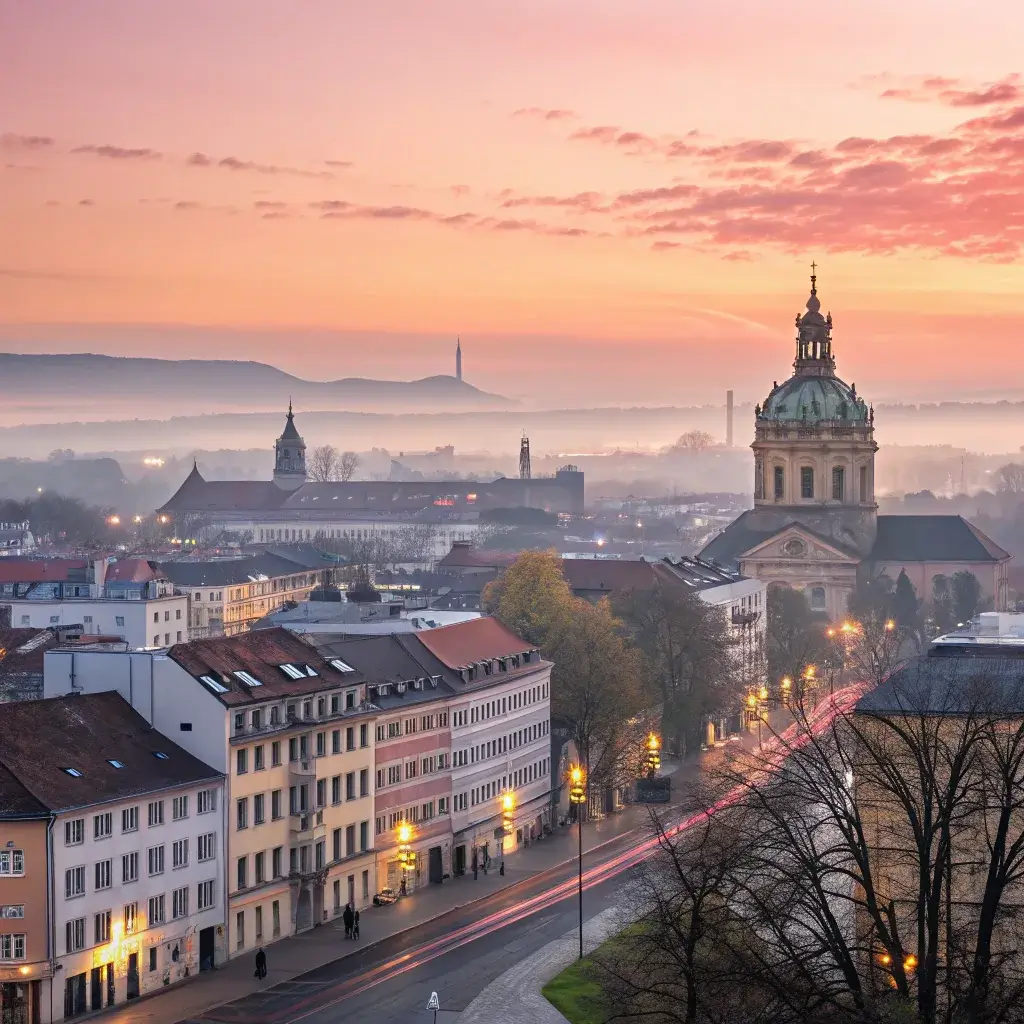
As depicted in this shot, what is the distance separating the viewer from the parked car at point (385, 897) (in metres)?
98.2

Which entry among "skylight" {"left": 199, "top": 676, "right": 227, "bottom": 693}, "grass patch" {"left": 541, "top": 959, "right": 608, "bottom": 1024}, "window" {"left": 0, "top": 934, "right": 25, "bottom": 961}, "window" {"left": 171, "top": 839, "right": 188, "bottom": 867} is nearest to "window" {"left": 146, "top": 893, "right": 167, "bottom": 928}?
"window" {"left": 171, "top": 839, "right": 188, "bottom": 867}

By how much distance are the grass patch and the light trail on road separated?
4888 millimetres

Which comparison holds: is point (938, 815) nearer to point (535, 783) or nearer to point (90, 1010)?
point (90, 1010)

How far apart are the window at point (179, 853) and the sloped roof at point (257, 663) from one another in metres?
5.27

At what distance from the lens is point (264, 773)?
301 feet

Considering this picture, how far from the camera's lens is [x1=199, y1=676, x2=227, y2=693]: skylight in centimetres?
8975

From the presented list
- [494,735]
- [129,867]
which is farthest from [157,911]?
[494,735]

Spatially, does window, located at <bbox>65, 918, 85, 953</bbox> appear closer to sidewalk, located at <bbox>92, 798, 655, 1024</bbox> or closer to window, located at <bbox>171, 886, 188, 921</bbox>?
sidewalk, located at <bbox>92, 798, 655, 1024</bbox>

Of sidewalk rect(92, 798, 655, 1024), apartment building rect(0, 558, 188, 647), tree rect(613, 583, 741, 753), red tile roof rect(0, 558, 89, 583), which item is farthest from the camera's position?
red tile roof rect(0, 558, 89, 583)

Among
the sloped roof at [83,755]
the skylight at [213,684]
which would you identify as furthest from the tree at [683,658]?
the sloped roof at [83,755]

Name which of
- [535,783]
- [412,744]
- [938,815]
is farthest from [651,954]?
[535,783]

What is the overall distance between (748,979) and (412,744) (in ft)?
127

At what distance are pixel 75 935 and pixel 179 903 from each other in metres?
6.29

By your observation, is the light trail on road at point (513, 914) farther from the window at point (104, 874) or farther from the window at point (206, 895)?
the window at point (104, 874)
